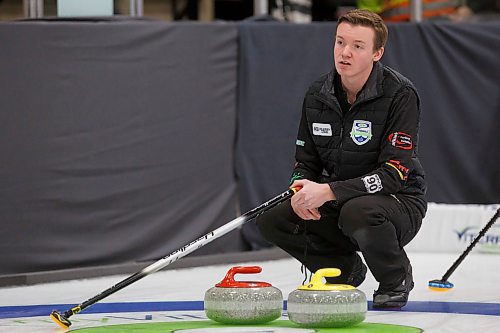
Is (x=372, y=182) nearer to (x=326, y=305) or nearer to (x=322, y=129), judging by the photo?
(x=322, y=129)

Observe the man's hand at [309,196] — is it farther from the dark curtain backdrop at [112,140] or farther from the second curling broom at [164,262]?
the dark curtain backdrop at [112,140]

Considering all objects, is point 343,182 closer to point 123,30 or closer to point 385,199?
point 385,199

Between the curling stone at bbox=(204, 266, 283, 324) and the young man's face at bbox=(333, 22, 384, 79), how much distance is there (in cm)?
85

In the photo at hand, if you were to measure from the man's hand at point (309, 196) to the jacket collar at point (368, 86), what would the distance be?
366 millimetres

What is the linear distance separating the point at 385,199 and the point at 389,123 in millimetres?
275

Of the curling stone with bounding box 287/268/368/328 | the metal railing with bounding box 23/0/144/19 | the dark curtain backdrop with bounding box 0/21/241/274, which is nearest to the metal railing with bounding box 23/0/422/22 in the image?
the metal railing with bounding box 23/0/144/19

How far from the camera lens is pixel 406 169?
400 centimetres

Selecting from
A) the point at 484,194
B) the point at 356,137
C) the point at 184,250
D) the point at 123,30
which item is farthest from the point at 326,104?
the point at 484,194

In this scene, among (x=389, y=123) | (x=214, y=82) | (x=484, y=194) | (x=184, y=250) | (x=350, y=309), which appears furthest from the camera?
(x=484, y=194)

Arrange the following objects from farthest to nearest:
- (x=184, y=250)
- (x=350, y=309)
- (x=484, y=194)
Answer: (x=484, y=194) → (x=184, y=250) → (x=350, y=309)

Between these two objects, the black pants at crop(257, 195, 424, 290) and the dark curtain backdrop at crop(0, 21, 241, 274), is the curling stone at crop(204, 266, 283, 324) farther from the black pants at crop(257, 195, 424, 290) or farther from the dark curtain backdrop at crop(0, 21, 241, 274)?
the dark curtain backdrop at crop(0, 21, 241, 274)

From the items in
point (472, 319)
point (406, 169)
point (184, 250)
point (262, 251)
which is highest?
point (406, 169)

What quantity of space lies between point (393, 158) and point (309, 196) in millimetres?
343

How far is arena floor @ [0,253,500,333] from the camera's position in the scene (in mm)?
3633
